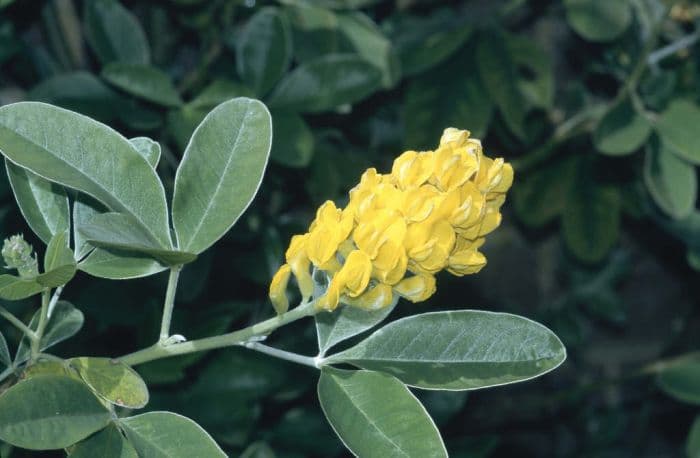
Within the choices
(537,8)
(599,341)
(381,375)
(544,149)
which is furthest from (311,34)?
(599,341)

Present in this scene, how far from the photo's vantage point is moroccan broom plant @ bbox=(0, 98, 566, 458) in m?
0.60

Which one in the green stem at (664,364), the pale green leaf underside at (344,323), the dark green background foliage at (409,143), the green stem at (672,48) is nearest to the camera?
the pale green leaf underside at (344,323)

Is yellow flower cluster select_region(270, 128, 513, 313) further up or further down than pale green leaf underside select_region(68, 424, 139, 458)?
further up

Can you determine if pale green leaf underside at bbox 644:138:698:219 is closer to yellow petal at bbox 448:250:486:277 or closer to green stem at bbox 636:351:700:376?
green stem at bbox 636:351:700:376

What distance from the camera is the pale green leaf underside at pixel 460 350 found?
0.65 metres

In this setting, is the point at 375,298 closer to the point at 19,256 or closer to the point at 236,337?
the point at 236,337

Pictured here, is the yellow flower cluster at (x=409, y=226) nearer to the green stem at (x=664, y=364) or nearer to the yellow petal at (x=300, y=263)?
the yellow petal at (x=300, y=263)

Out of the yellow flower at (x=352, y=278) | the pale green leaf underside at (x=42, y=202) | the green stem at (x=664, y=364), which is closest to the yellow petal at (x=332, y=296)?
the yellow flower at (x=352, y=278)

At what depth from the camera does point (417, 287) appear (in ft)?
2.07

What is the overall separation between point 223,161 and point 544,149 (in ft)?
2.72

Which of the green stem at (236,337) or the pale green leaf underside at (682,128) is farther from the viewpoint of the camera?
the pale green leaf underside at (682,128)

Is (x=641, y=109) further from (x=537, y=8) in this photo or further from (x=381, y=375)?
(x=381, y=375)

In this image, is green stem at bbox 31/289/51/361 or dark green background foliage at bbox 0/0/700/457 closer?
green stem at bbox 31/289/51/361

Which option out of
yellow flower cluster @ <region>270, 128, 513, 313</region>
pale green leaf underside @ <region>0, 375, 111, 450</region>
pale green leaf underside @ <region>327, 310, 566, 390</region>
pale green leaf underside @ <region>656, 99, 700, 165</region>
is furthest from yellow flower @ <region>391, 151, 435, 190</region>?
pale green leaf underside @ <region>656, 99, 700, 165</region>
